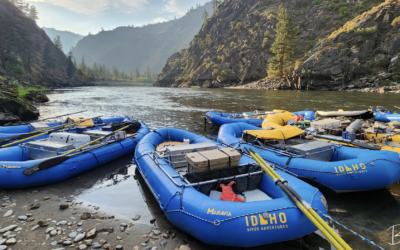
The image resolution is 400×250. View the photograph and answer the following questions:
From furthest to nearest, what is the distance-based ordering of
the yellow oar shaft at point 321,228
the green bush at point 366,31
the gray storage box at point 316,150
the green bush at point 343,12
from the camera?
the green bush at point 343,12 → the green bush at point 366,31 → the gray storage box at point 316,150 → the yellow oar shaft at point 321,228

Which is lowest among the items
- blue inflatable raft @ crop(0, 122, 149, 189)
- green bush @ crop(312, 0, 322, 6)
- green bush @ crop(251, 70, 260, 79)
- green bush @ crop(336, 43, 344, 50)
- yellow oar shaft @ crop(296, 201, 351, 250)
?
blue inflatable raft @ crop(0, 122, 149, 189)

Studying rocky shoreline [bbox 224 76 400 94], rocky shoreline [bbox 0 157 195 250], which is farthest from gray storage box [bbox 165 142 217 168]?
rocky shoreline [bbox 224 76 400 94]

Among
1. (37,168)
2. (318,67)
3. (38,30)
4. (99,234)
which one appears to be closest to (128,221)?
(99,234)

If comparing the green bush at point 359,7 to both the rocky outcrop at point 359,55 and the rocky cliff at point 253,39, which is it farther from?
the rocky outcrop at point 359,55

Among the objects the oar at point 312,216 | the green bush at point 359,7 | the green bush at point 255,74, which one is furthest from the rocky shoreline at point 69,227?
the green bush at point 359,7

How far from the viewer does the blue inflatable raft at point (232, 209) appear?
375 centimetres

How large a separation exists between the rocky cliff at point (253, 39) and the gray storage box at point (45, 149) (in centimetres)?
4814

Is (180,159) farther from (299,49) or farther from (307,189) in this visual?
(299,49)

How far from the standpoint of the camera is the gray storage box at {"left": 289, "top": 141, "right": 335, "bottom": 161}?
6.98 meters

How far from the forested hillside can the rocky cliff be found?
153 feet

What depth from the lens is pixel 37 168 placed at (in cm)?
647

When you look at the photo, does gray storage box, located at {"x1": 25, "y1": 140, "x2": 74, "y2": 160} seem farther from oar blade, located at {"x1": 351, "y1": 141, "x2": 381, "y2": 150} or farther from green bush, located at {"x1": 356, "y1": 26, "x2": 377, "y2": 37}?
green bush, located at {"x1": 356, "y1": 26, "x2": 377, "y2": 37}

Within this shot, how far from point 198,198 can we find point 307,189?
230 cm

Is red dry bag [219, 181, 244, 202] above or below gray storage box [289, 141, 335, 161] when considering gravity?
below
